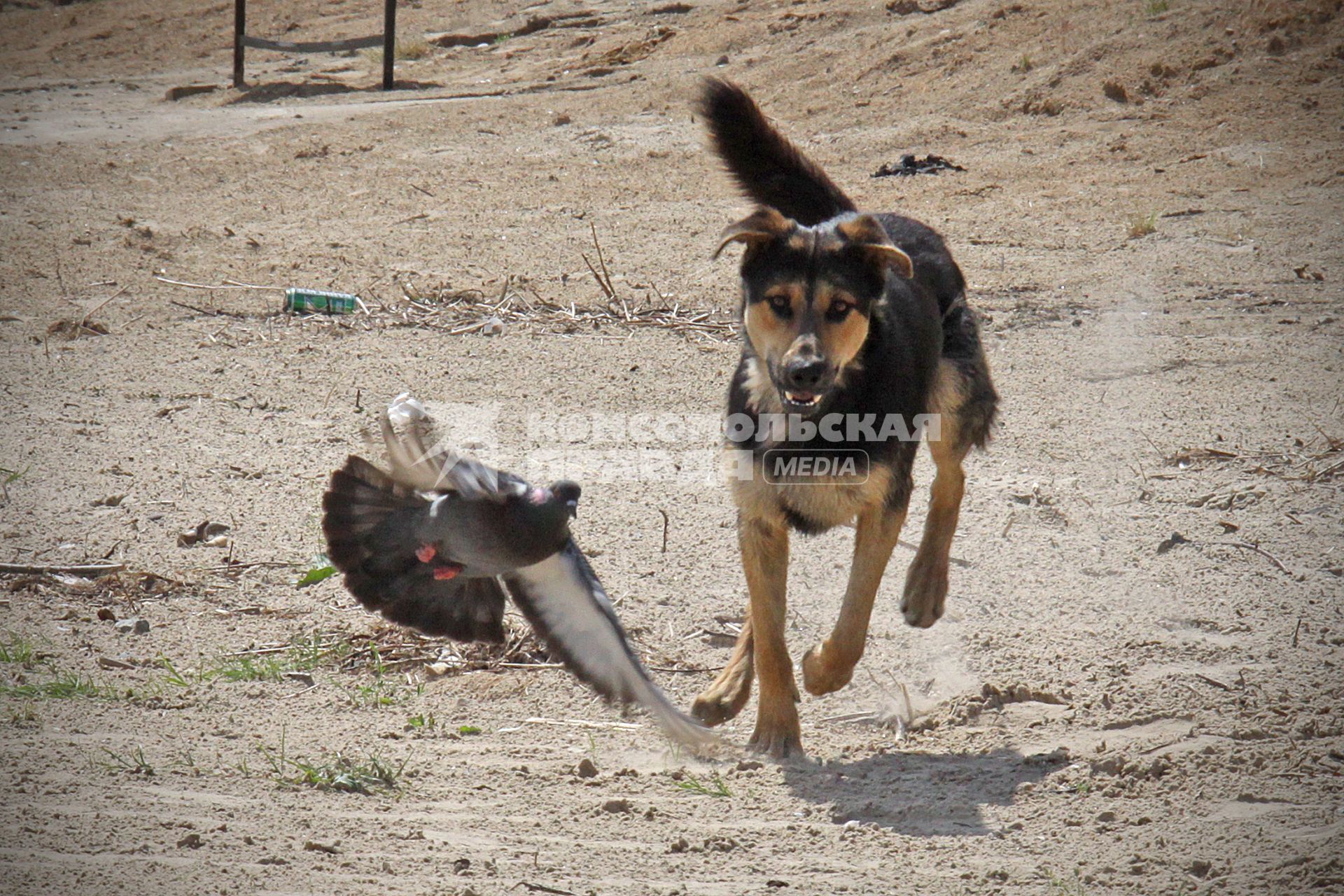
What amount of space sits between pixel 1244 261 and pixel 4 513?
749 cm

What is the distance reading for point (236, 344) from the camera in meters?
7.91

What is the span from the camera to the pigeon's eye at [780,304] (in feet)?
14.2

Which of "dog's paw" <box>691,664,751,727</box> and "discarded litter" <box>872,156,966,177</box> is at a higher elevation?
"discarded litter" <box>872,156,966,177</box>

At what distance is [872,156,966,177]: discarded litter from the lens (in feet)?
36.3

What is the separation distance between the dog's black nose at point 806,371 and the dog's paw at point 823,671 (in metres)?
0.89

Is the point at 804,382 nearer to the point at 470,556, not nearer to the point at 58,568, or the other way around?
the point at 470,556

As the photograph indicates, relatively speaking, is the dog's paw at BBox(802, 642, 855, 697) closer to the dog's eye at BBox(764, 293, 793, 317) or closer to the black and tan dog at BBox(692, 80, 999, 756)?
the black and tan dog at BBox(692, 80, 999, 756)

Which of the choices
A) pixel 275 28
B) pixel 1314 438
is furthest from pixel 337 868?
pixel 275 28

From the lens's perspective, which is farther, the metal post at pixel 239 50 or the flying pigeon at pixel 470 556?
the metal post at pixel 239 50

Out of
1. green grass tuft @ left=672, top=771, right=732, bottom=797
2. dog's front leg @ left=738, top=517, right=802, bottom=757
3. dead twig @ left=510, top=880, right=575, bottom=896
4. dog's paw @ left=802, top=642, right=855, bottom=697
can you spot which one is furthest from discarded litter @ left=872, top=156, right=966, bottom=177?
dead twig @ left=510, top=880, right=575, bottom=896

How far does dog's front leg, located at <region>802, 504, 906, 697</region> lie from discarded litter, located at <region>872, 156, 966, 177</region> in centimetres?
707

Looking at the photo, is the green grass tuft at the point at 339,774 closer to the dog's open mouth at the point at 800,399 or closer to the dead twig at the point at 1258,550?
the dog's open mouth at the point at 800,399

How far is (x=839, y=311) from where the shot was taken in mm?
4293

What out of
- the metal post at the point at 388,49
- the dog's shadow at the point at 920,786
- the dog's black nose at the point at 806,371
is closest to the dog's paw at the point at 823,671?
the dog's shadow at the point at 920,786
